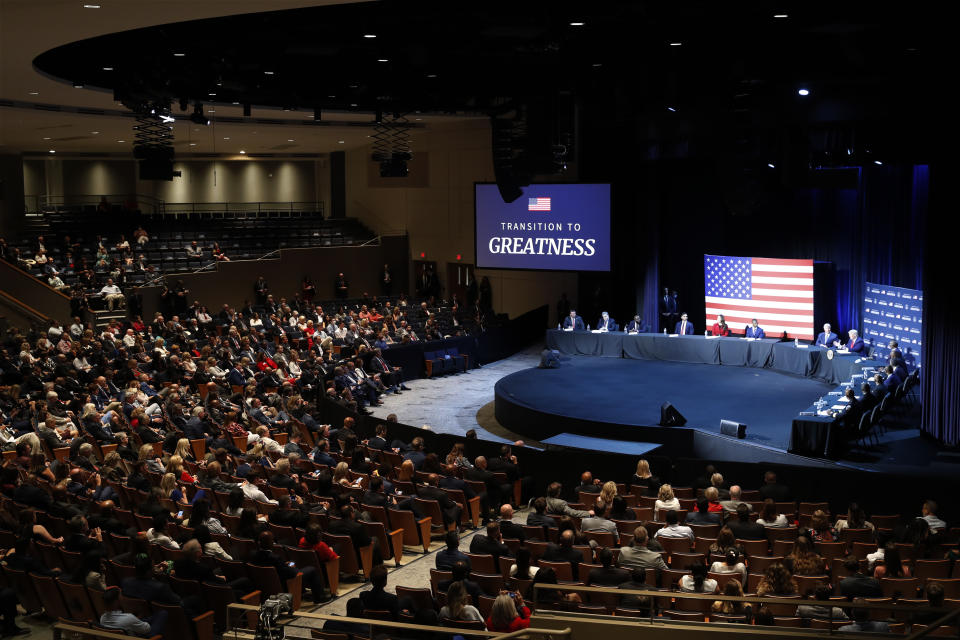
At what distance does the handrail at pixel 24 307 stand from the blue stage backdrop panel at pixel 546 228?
10.4 meters

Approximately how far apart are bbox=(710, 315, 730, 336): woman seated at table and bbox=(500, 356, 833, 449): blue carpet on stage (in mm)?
1004

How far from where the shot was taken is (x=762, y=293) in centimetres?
2109

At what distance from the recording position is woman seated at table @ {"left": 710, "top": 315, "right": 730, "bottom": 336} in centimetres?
2061

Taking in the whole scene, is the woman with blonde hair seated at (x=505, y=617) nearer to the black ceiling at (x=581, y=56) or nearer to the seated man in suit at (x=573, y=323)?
the black ceiling at (x=581, y=56)

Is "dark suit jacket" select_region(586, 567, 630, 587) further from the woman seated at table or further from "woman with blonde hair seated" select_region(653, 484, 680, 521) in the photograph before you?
the woman seated at table

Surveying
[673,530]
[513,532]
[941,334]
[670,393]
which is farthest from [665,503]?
[670,393]

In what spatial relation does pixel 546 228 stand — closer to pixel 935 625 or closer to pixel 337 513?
pixel 337 513

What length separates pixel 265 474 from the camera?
436 inches

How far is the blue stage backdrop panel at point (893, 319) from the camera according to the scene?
56.5 ft

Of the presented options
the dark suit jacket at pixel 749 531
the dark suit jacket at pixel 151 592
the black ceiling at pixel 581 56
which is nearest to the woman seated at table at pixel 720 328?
the black ceiling at pixel 581 56

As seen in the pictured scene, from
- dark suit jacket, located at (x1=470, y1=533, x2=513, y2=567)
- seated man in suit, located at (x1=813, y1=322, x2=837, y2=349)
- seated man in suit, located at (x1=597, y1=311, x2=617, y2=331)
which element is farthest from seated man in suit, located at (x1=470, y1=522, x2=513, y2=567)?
seated man in suit, located at (x1=597, y1=311, x2=617, y2=331)

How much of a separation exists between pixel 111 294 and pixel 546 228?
1051cm

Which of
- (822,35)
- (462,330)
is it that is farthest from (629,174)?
(822,35)

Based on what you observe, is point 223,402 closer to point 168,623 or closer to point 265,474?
point 265,474
